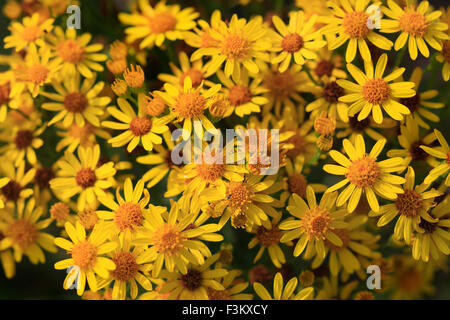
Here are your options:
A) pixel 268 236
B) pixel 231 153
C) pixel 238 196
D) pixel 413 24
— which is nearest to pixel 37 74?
pixel 231 153

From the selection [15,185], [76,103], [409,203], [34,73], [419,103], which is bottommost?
[409,203]

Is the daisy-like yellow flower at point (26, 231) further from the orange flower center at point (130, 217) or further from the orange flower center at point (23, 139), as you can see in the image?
the orange flower center at point (130, 217)

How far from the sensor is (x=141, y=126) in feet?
6.32

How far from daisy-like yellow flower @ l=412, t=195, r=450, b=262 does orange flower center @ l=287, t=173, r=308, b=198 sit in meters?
0.47

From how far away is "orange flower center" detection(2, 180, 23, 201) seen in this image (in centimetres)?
213

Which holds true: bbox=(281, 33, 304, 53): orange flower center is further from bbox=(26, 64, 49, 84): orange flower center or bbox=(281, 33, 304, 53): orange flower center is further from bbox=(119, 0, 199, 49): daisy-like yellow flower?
bbox=(26, 64, 49, 84): orange flower center

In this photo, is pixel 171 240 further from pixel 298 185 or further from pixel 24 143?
pixel 24 143

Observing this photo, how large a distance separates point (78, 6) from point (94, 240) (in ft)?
4.13

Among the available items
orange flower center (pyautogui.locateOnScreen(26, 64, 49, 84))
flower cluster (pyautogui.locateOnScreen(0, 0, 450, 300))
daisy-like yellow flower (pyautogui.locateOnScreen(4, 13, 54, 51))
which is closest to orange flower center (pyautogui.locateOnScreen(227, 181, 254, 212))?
flower cluster (pyautogui.locateOnScreen(0, 0, 450, 300))

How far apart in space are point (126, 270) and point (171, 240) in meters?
0.23

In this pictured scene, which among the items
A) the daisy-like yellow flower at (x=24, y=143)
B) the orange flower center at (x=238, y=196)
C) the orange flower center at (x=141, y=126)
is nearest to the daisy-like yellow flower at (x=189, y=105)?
the orange flower center at (x=141, y=126)

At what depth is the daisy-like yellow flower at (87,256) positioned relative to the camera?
5.82 ft
